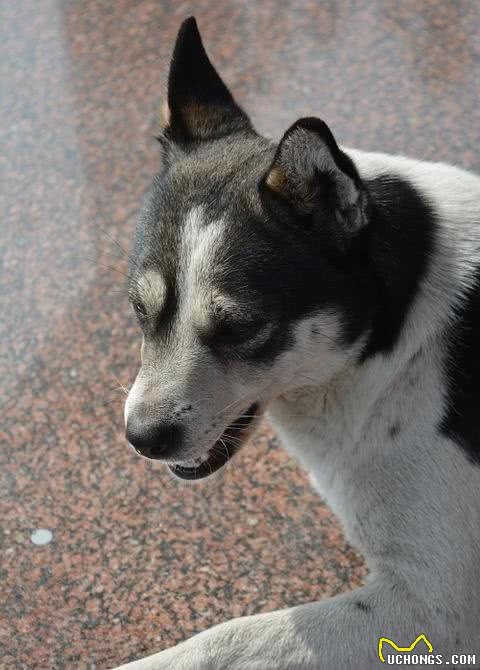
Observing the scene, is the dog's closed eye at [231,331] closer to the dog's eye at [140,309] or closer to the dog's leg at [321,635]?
the dog's eye at [140,309]

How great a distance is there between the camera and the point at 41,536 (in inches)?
125

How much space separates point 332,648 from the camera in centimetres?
236

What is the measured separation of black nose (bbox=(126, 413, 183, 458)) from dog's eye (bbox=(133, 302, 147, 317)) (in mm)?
261

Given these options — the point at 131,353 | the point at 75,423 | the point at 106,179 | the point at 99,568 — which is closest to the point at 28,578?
the point at 99,568

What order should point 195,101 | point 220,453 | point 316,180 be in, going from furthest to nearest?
1. point 195,101
2. point 220,453
3. point 316,180

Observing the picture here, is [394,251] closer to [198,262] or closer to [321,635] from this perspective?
[198,262]

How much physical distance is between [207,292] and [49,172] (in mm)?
2670

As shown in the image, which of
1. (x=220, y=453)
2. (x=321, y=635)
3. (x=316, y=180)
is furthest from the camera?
(x=220, y=453)

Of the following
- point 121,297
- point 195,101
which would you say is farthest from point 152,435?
point 121,297

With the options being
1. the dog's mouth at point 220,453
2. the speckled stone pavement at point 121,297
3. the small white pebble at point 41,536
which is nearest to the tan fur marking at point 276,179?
the dog's mouth at point 220,453

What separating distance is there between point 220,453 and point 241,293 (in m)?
0.50

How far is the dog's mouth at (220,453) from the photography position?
2.51m

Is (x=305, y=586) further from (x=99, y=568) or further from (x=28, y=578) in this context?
(x=28, y=578)

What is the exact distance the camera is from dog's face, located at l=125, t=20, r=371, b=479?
7.47 ft
